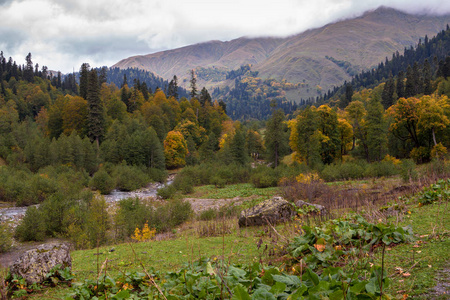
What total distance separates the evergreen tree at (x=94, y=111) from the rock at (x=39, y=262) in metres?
57.2

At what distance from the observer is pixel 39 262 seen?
5176 mm

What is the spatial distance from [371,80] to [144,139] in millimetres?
155084

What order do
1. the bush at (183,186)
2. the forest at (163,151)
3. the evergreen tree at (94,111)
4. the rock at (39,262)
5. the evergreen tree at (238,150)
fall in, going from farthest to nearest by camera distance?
the evergreen tree at (94,111) → the evergreen tree at (238,150) → the bush at (183,186) → the forest at (163,151) → the rock at (39,262)

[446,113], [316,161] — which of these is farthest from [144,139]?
[446,113]

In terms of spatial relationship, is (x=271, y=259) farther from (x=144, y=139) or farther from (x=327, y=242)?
(x=144, y=139)

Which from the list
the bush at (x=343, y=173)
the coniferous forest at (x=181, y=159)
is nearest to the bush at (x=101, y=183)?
the coniferous forest at (x=181, y=159)

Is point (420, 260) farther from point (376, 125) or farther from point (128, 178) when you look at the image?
point (376, 125)

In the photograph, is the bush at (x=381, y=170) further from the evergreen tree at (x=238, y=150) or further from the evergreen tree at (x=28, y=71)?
the evergreen tree at (x=28, y=71)

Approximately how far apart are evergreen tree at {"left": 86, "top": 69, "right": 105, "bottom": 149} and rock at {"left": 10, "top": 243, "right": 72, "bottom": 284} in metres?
57.2

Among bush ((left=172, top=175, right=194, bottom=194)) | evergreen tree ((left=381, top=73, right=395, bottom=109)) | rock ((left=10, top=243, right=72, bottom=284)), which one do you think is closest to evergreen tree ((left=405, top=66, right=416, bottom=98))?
evergreen tree ((left=381, top=73, right=395, bottom=109))

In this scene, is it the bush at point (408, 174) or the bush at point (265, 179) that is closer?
the bush at point (408, 174)

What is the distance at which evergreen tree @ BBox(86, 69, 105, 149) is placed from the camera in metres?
57.9

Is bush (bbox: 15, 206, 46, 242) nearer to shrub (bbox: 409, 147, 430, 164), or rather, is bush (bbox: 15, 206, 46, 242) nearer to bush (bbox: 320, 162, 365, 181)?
bush (bbox: 320, 162, 365, 181)

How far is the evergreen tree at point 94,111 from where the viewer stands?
5788 cm
